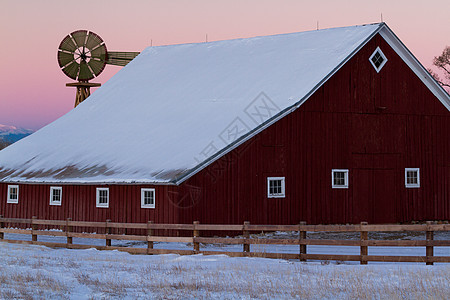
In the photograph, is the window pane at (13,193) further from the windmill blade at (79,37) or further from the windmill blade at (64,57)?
the windmill blade at (79,37)

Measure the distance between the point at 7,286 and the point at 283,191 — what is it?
1650 centimetres

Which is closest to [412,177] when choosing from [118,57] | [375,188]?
[375,188]

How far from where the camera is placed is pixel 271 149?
29281mm

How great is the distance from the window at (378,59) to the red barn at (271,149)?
60mm

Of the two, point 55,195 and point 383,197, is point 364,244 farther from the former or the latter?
point 55,195

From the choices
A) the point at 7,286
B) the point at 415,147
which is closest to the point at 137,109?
the point at 415,147

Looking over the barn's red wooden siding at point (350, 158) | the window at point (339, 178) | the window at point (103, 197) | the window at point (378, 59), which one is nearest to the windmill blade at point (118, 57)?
the window at point (103, 197)

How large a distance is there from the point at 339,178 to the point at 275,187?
11.3 ft

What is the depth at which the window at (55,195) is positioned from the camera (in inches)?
1273

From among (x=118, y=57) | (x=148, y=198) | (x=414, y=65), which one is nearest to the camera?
(x=148, y=198)

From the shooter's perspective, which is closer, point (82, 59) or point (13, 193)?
point (13, 193)

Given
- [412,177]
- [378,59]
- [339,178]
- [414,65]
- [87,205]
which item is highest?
A: [378,59]

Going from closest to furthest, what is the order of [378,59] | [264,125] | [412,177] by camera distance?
[264,125], [378,59], [412,177]

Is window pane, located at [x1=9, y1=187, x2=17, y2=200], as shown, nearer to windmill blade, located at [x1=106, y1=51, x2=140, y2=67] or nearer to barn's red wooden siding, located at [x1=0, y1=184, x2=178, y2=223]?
barn's red wooden siding, located at [x1=0, y1=184, x2=178, y2=223]
